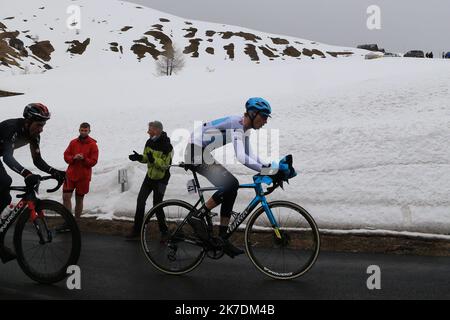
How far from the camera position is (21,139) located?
5316mm

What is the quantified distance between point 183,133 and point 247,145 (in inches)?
382

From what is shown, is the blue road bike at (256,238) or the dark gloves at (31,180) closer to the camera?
the dark gloves at (31,180)

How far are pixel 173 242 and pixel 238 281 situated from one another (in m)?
0.90

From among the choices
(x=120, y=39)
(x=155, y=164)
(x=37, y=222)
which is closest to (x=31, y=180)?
(x=37, y=222)

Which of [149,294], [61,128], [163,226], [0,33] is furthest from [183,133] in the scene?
[0,33]

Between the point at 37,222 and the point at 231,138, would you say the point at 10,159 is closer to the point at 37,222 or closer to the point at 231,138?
the point at 37,222

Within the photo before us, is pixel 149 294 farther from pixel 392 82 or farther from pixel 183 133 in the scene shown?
pixel 392 82

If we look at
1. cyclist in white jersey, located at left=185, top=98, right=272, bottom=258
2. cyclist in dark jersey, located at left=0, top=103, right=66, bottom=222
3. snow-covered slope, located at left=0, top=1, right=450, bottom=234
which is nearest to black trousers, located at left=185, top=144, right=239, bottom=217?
cyclist in white jersey, located at left=185, top=98, right=272, bottom=258

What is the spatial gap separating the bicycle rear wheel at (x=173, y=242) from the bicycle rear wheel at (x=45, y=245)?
99 centimetres

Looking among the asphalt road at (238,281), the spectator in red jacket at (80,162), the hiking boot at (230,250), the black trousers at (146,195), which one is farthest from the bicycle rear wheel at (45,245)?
the spectator in red jacket at (80,162)

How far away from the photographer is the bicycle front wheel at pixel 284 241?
16.7ft

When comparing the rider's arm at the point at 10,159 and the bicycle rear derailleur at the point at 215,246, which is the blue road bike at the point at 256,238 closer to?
the bicycle rear derailleur at the point at 215,246

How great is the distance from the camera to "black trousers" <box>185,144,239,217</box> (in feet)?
18.0

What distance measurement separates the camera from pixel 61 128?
18031 mm
